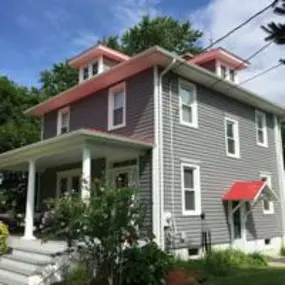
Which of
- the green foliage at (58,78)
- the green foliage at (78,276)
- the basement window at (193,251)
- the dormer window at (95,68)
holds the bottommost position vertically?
the green foliage at (78,276)

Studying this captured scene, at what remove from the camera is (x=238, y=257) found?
1305 centimetres

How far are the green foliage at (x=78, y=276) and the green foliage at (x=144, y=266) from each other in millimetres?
878

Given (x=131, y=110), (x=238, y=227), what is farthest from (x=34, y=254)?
(x=238, y=227)

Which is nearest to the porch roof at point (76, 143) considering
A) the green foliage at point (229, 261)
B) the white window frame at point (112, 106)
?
the white window frame at point (112, 106)

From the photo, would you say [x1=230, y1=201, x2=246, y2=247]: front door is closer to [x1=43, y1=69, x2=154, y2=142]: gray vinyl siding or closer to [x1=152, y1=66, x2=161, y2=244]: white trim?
[x1=152, y1=66, x2=161, y2=244]: white trim

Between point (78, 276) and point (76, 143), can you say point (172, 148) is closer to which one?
point (76, 143)

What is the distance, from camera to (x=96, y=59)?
18.0 metres

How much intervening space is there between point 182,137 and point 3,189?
13080 mm

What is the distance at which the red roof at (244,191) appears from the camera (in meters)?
14.2

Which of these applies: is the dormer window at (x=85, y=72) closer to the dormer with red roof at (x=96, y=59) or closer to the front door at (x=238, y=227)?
the dormer with red roof at (x=96, y=59)

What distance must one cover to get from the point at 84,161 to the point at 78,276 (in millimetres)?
3144

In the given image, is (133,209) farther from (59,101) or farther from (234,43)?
(59,101)

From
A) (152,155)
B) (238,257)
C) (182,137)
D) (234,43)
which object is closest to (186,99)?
(182,137)

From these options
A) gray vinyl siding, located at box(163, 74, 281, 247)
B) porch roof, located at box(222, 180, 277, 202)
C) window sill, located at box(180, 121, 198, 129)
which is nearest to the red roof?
porch roof, located at box(222, 180, 277, 202)
